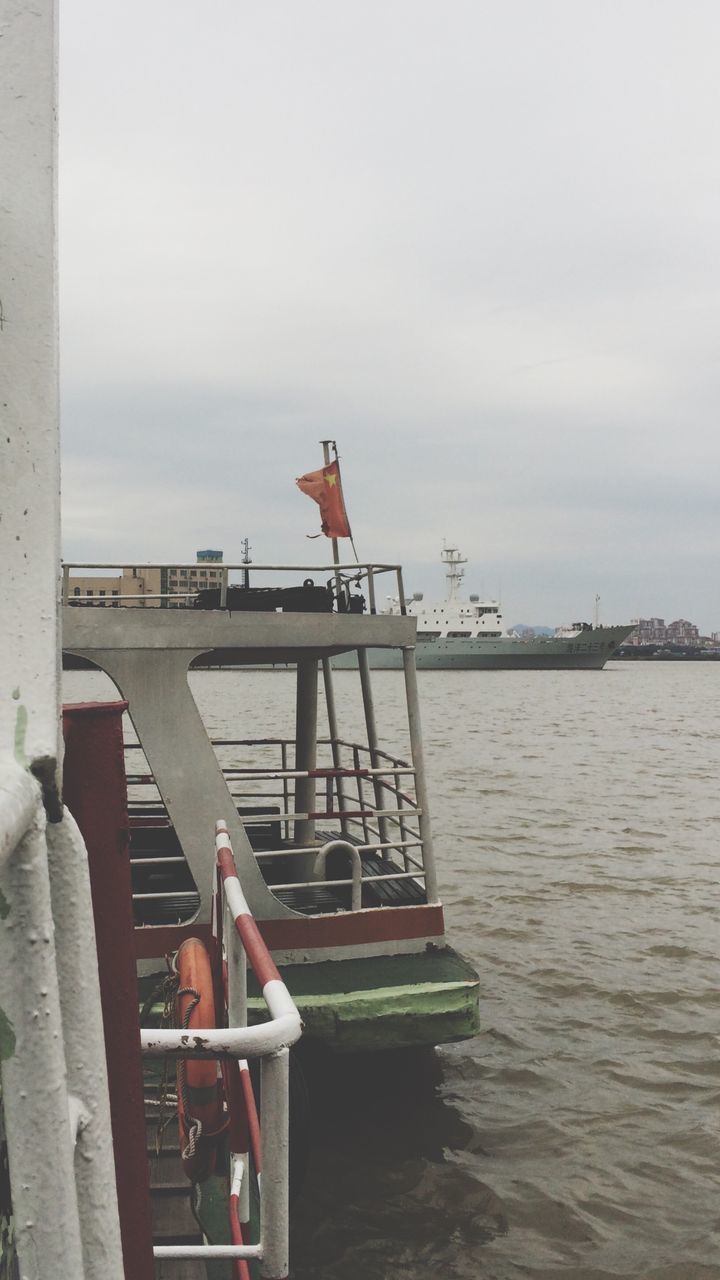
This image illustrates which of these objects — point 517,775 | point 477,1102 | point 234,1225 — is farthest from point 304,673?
point 517,775

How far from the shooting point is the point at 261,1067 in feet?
7.17

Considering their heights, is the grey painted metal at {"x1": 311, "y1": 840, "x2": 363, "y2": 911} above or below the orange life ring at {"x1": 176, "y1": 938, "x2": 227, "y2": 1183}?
above

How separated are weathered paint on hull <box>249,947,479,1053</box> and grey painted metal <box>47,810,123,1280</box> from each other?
4.73m

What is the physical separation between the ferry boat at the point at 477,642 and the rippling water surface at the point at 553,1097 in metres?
71.0

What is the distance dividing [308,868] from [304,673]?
5.37 feet

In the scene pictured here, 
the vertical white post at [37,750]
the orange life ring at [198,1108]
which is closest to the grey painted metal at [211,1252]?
the orange life ring at [198,1108]

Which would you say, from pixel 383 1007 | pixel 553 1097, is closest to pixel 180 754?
pixel 383 1007

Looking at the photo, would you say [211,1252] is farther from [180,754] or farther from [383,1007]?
[180,754]

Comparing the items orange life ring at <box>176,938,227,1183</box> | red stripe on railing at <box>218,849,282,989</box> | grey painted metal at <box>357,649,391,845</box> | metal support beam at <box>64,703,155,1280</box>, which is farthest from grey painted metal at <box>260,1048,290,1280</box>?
grey painted metal at <box>357,649,391,845</box>

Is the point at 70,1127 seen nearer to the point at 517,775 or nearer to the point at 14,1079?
the point at 14,1079

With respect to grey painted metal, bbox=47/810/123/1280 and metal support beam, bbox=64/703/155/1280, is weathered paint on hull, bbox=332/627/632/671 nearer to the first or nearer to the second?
metal support beam, bbox=64/703/155/1280

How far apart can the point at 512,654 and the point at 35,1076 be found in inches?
3574

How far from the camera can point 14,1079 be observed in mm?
1032

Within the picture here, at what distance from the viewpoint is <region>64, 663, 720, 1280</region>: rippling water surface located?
552 centimetres
